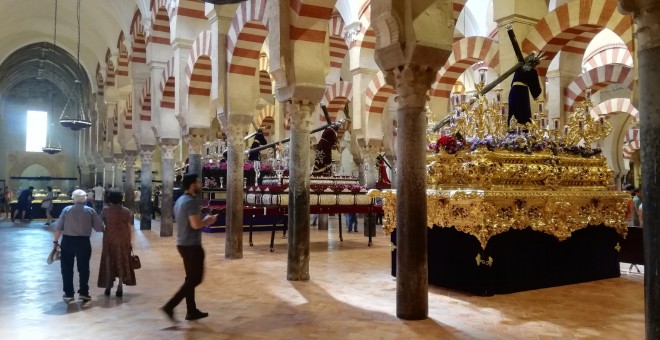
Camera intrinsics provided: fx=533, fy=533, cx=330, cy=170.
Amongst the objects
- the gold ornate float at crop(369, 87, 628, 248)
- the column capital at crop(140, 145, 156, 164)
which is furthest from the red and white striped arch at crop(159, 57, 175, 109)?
the gold ornate float at crop(369, 87, 628, 248)

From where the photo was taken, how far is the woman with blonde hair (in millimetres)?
4699

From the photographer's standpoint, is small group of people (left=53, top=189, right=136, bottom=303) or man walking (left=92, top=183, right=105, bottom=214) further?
man walking (left=92, top=183, right=105, bottom=214)

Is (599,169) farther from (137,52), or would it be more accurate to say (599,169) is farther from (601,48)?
A: (137,52)

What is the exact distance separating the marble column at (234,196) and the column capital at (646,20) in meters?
5.75

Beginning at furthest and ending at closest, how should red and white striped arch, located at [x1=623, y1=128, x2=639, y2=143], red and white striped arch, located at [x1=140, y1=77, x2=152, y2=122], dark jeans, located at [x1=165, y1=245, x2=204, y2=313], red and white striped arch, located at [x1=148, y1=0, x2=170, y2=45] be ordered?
red and white striped arch, located at [x1=623, y1=128, x2=639, y2=143], red and white striped arch, located at [x1=140, y1=77, x2=152, y2=122], red and white striped arch, located at [x1=148, y1=0, x2=170, y2=45], dark jeans, located at [x1=165, y1=245, x2=204, y2=313]

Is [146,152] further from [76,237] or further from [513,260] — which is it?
[513,260]

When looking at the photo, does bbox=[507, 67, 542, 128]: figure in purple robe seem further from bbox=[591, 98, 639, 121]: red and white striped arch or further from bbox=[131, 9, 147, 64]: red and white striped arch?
bbox=[131, 9, 147, 64]: red and white striped arch

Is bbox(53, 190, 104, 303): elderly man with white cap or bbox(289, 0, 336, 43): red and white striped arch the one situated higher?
bbox(289, 0, 336, 43): red and white striped arch

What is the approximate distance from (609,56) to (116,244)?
12.4 m

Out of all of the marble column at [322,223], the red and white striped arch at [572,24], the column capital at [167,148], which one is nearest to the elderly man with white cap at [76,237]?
the red and white striped arch at [572,24]

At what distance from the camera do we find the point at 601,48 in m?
13.2

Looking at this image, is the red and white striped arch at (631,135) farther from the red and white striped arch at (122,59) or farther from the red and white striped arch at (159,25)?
the red and white striped arch at (122,59)

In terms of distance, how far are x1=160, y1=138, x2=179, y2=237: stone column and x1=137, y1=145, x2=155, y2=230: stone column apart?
1828 mm

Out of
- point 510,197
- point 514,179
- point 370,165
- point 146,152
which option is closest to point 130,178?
point 146,152
